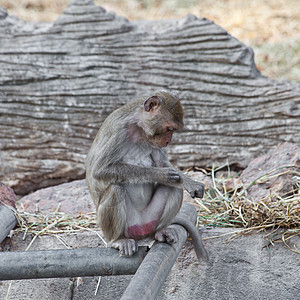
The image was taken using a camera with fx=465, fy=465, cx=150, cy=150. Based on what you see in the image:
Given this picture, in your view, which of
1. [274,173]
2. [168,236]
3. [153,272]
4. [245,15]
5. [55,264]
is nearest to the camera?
[153,272]

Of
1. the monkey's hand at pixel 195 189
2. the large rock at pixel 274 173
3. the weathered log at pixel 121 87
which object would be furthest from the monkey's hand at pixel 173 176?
the weathered log at pixel 121 87

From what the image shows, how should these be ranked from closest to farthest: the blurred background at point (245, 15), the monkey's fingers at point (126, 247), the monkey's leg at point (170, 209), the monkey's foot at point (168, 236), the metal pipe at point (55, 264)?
the metal pipe at point (55, 264)
the monkey's fingers at point (126, 247)
the monkey's foot at point (168, 236)
the monkey's leg at point (170, 209)
the blurred background at point (245, 15)

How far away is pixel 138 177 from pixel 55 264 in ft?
3.13

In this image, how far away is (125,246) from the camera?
3273mm

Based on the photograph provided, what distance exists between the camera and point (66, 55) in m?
5.85

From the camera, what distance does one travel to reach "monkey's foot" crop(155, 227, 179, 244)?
3396mm

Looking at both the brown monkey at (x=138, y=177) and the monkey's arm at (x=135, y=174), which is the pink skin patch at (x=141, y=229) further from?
the monkey's arm at (x=135, y=174)

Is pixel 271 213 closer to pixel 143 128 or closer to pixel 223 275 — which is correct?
pixel 223 275

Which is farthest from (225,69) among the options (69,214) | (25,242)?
(25,242)

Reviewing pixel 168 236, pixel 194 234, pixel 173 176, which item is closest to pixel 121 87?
pixel 173 176

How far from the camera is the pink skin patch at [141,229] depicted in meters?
3.73

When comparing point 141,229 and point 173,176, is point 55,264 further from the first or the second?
point 173,176

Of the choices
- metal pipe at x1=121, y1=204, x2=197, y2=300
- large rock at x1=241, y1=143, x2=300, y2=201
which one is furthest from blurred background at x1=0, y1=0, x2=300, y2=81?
metal pipe at x1=121, y1=204, x2=197, y2=300

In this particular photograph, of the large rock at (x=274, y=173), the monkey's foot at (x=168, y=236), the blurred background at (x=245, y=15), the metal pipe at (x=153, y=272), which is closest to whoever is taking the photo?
the metal pipe at (x=153, y=272)
